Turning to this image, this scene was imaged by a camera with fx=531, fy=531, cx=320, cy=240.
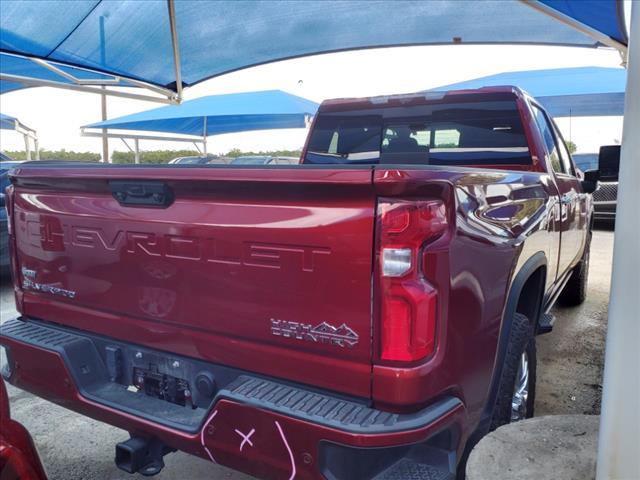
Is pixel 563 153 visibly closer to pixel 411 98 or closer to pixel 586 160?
pixel 411 98

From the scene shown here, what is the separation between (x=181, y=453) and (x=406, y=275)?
1994mm

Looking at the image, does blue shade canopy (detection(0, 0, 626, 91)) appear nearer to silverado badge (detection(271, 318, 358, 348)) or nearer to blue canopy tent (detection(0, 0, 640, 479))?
blue canopy tent (detection(0, 0, 640, 479))

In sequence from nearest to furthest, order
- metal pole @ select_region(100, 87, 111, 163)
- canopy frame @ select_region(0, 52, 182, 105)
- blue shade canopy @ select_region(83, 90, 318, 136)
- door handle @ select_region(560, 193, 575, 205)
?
door handle @ select_region(560, 193, 575, 205)
canopy frame @ select_region(0, 52, 182, 105)
blue shade canopy @ select_region(83, 90, 318, 136)
metal pole @ select_region(100, 87, 111, 163)

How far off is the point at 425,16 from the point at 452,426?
655 cm

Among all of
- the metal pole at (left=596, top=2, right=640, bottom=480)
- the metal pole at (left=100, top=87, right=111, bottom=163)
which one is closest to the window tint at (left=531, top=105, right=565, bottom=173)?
the metal pole at (left=596, top=2, right=640, bottom=480)

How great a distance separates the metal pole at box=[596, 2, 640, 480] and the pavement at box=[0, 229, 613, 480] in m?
1.83

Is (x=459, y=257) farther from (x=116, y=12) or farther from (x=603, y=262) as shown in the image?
(x=603, y=262)

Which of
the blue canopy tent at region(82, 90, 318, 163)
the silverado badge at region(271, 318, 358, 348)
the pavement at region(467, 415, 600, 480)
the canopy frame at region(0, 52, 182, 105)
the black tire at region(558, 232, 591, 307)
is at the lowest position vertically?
the black tire at region(558, 232, 591, 307)

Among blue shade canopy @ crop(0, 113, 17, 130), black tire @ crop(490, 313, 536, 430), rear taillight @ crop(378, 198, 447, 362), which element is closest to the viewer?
rear taillight @ crop(378, 198, 447, 362)

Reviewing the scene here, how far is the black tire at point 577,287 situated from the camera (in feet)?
17.7

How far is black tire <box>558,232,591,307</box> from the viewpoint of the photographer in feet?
17.7

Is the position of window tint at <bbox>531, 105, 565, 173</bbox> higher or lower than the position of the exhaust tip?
higher

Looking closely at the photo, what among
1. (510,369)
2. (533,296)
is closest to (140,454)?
(510,369)

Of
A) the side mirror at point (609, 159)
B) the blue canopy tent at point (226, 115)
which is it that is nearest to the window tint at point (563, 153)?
the side mirror at point (609, 159)
